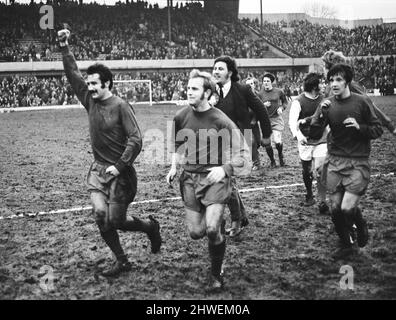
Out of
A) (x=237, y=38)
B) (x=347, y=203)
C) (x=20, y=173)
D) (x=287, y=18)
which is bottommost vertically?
(x=20, y=173)

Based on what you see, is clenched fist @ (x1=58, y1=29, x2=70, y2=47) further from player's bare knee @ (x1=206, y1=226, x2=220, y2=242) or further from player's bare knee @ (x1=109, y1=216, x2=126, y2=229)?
player's bare knee @ (x1=206, y1=226, x2=220, y2=242)

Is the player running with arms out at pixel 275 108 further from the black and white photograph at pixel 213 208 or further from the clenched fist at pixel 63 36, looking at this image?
the clenched fist at pixel 63 36

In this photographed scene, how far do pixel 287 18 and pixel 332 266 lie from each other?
67581 mm

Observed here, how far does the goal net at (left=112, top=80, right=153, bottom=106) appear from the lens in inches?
1246

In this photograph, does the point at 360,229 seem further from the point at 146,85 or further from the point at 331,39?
the point at 331,39

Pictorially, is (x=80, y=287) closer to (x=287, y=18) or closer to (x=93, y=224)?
(x=93, y=224)

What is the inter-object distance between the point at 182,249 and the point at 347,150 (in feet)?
6.95

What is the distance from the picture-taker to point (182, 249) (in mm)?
5230

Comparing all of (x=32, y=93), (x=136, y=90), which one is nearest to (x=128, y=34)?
(x=136, y=90)

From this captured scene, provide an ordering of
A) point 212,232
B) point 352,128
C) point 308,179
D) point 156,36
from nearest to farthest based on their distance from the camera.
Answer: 1. point 212,232
2. point 352,128
3. point 308,179
4. point 156,36

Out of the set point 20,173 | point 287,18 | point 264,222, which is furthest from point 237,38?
point 264,222

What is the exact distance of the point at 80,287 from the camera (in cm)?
420

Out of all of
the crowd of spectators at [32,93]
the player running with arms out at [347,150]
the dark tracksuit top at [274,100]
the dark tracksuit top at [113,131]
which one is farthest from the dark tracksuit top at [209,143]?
the crowd of spectators at [32,93]

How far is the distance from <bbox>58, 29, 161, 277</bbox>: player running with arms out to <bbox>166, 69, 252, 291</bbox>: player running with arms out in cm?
46
